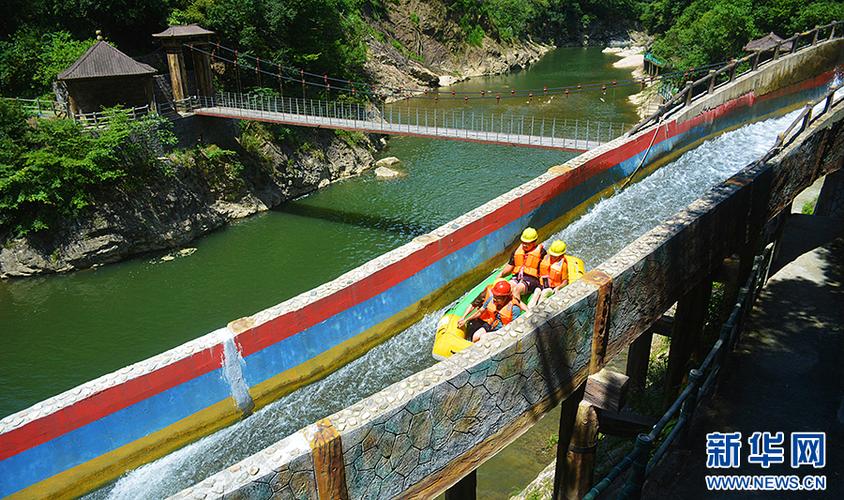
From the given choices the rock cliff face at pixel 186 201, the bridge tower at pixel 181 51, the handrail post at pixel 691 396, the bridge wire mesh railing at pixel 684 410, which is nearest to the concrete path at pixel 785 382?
the bridge wire mesh railing at pixel 684 410

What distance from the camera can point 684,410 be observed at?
6.32 metres

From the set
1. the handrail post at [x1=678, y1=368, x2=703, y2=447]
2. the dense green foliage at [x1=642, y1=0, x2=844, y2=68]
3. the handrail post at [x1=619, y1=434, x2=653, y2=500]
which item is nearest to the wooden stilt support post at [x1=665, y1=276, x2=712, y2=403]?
the handrail post at [x1=678, y1=368, x2=703, y2=447]

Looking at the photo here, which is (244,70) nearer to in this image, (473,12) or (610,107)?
(610,107)

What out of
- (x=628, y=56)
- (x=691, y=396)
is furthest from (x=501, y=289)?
(x=628, y=56)

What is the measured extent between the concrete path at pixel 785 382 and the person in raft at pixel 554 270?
2911 millimetres

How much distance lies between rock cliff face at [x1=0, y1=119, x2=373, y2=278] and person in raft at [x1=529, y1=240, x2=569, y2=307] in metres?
15.8

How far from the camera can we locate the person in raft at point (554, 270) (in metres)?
10.9

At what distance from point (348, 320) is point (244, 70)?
23.8 metres

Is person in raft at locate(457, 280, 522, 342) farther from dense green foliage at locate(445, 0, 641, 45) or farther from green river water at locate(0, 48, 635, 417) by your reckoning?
dense green foliage at locate(445, 0, 641, 45)

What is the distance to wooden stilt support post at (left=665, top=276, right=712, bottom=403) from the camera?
9.48m

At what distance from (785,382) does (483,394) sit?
13.9ft

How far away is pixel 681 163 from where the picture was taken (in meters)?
20.7

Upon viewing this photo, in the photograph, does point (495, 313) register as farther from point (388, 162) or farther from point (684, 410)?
point (388, 162)

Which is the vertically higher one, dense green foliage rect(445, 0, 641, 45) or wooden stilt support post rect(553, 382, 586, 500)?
dense green foliage rect(445, 0, 641, 45)
